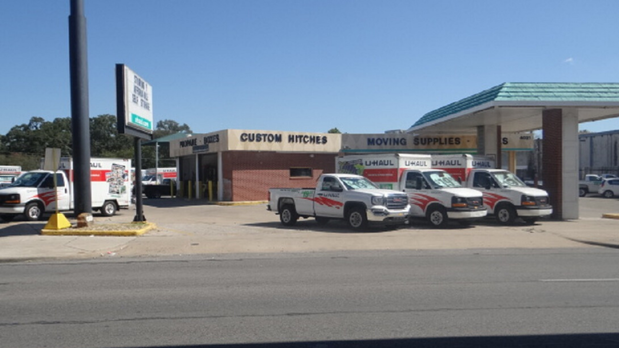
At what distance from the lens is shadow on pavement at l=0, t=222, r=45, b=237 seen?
16.5 metres

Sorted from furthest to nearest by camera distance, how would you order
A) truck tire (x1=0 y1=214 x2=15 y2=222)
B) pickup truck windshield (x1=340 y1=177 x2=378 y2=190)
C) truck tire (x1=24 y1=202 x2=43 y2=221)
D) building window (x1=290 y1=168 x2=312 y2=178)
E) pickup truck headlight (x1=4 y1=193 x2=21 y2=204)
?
building window (x1=290 y1=168 x2=312 y2=178) → truck tire (x1=0 y1=214 x2=15 y2=222) → truck tire (x1=24 y1=202 x2=43 y2=221) → pickup truck headlight (x1=4 y1=193 x2=21 y2=204) → pickup truck windshield (x1=340 y1=177 x2=378 y2=190)

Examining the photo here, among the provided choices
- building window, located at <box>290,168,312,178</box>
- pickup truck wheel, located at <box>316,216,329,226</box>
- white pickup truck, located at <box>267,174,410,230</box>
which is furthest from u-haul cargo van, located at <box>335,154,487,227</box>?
building window, located at <box>290,168,312,178</box>

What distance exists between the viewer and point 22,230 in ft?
56.7

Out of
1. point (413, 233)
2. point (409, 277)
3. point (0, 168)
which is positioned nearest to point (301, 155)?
point (413, 233)

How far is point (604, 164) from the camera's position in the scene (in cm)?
5934

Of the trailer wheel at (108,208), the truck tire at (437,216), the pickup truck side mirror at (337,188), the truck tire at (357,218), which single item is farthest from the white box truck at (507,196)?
the trailer wheel at (108,208)

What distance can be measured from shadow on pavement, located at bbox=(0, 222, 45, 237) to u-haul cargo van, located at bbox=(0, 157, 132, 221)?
126cm

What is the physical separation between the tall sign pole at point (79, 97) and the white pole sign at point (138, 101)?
172 cm

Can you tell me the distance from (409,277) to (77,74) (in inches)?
526

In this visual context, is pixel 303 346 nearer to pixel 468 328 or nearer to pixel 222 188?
pixel 468 328

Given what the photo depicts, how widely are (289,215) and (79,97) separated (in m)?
8.24

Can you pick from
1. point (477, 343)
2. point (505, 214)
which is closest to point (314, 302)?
point (477, 343)

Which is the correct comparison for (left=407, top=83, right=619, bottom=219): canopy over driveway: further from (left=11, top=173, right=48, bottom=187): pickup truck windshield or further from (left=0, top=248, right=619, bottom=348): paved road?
(left=11, top=173, right=48, bottom=187): pickup truck windshield

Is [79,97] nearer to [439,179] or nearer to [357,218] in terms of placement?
[357,218]
